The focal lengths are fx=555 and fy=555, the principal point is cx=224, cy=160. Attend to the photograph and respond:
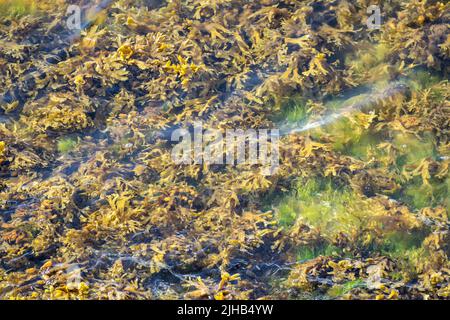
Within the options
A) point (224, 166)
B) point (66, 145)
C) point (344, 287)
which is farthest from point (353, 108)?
point (66, 145)

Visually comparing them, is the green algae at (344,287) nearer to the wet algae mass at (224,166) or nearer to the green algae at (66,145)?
the wet algae mass at (224,166)

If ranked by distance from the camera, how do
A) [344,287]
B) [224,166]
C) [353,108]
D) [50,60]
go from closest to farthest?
[344,287] < [224,166] < [353,108] < [50,60]

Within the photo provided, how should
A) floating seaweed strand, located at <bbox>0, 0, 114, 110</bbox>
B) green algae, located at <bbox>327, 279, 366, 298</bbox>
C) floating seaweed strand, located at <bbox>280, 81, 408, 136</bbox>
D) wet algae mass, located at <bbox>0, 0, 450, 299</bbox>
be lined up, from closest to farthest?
1. green algae, located at <bbox>327, 279, 366, 298</bbox>
2. wet algae mass, located at <bbox>0, 0, 450, 299</bbox>
3. floating seaweed strand, located at <bbox>280, 81, 408, 136</bbox>
4. floating seaweed strand, located at <bbox>0, 0, 114, 110</bbox>

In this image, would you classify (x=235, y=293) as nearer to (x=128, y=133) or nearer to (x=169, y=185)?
(x=169, y=185)

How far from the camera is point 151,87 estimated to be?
4.80 meters

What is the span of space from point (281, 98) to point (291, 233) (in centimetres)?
126

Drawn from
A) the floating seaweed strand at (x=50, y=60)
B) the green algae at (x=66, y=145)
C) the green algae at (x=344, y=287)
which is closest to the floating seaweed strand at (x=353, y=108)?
the green algae at (x=344, y=287)

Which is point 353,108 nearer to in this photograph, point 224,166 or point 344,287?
point 224,166

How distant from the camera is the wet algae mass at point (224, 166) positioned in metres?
3.69

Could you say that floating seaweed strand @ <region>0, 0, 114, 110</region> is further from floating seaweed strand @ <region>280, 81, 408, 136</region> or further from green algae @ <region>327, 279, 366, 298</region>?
green algae @ <region>327, 279, 366, 298</region>

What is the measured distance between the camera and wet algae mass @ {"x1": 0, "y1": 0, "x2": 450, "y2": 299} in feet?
12.1

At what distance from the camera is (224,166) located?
169 inches

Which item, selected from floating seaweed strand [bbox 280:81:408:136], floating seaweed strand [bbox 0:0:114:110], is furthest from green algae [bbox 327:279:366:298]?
floating seaweed strand [bbox 0:0:114:110]

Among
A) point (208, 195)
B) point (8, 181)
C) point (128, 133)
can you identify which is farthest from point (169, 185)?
point (8, 181)
